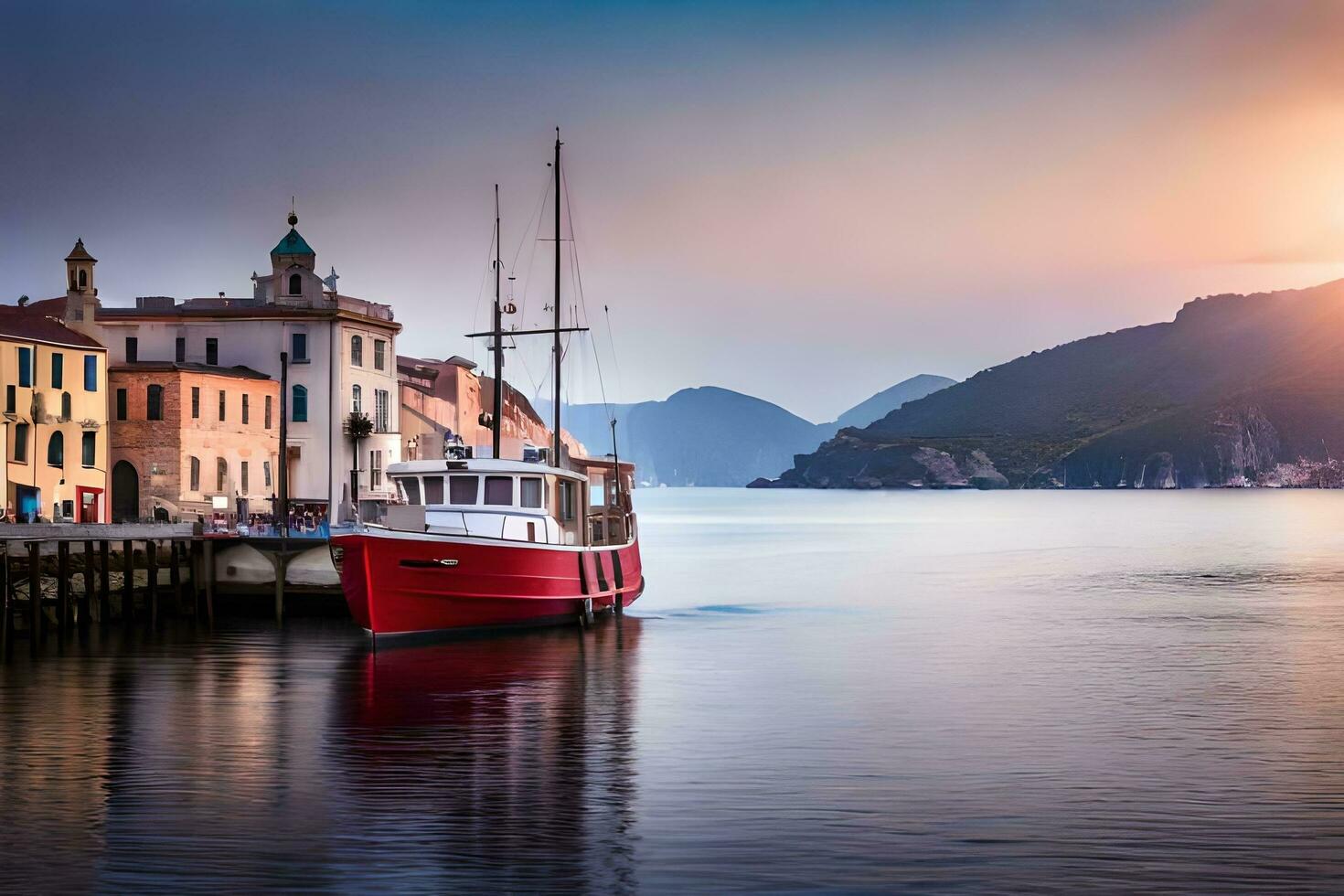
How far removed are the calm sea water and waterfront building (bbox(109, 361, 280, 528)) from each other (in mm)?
Result: 20854

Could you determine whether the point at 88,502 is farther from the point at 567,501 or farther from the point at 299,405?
the point at 567,501

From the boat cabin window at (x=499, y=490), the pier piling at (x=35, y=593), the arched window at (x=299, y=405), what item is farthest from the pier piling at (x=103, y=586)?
the arched window at (x=299, y=405)

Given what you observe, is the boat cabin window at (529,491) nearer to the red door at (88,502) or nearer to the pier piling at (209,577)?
the pier piling at (209,577)

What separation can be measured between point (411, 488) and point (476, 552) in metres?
3.92

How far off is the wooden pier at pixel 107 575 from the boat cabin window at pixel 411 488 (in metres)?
→ 9.07

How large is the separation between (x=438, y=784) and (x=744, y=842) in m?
5.82

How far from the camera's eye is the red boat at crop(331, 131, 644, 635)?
39781 mm

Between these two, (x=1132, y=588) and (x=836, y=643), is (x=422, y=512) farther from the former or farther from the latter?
(x=1132, y=588)

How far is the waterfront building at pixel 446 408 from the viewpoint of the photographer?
94188 mm

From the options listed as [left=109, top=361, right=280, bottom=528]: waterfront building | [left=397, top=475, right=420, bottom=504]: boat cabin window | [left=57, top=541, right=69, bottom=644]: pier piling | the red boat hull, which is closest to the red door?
[left=109, top=361, right=280, bottom=528]: waterfront building

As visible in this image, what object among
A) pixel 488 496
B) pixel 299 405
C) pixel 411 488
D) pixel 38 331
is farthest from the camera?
pixel 299 405

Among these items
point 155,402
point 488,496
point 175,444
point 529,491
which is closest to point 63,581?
point 488,496

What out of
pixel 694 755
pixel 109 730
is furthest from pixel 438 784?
pixel 109 730

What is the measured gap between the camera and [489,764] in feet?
84.5
